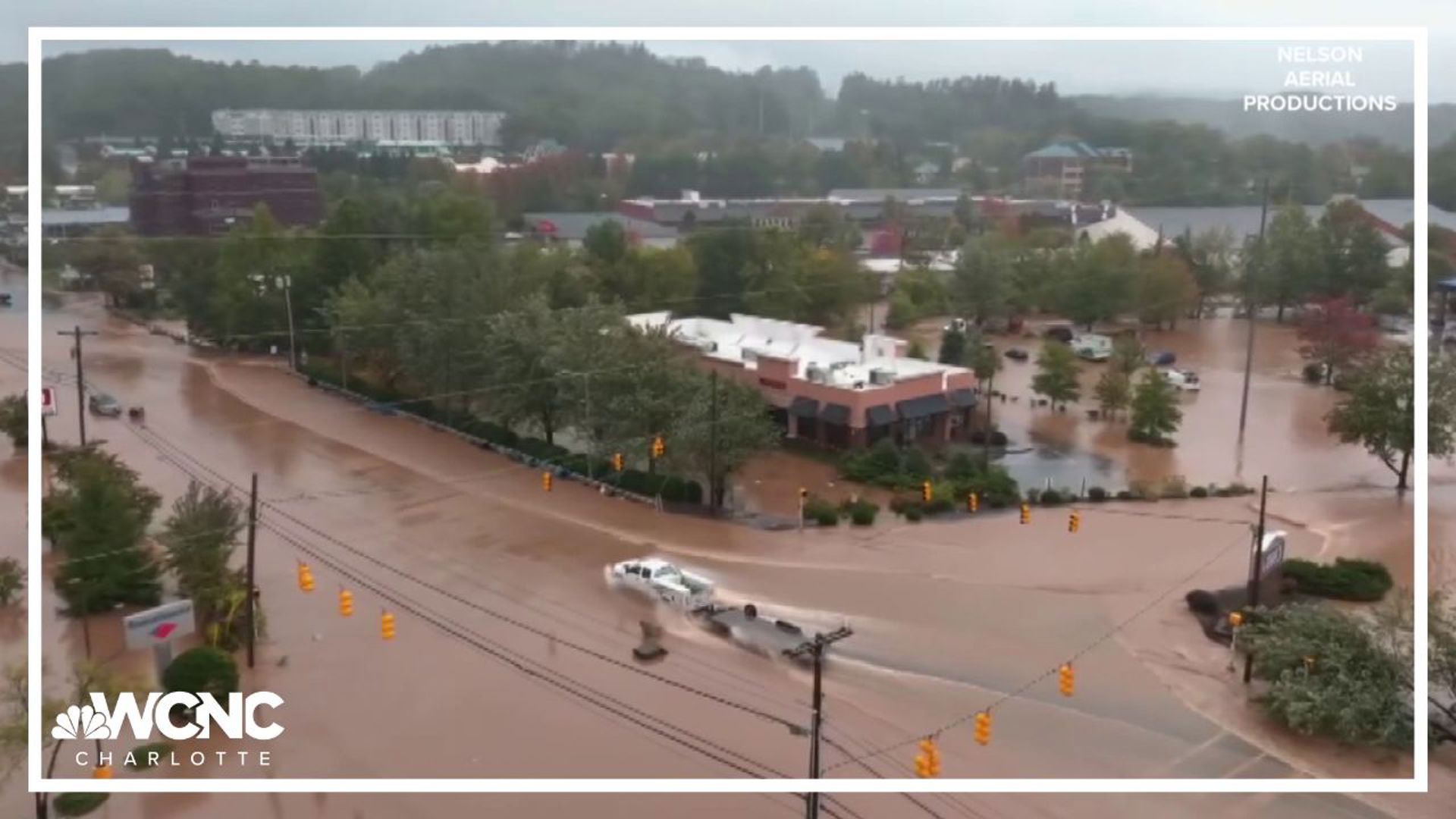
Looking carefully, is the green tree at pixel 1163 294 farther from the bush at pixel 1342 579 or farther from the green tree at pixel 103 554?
the green tree at pixel 103 554

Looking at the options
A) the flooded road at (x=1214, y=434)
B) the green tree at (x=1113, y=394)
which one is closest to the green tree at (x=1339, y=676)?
the flooded road at (x=1214, y=434)

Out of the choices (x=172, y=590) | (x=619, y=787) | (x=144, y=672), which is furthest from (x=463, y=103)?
(x=619, y=787)

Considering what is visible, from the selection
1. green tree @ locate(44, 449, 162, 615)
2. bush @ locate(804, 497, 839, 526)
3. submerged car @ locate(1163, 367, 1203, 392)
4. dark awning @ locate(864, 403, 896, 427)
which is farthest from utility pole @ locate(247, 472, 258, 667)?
submerged car @ locate(1163, 367, 1203, 392)

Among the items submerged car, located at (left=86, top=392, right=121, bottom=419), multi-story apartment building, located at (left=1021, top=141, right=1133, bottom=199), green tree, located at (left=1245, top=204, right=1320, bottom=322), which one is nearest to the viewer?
submerged car, located at (left=86, top=392, right=121, bottom=419)

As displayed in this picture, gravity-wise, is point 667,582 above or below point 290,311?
below

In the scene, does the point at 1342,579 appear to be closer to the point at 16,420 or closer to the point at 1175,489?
the point at 1175,489

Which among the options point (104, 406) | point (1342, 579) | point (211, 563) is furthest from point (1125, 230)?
point (211, 563)

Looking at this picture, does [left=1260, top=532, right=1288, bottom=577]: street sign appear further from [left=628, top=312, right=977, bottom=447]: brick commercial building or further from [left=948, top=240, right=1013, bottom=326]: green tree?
[left=948, top=240, right=1013, bottom=326]: green tree
